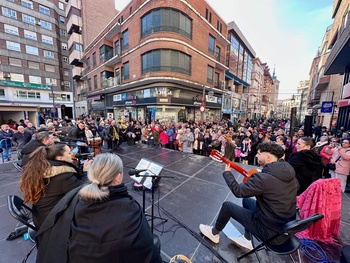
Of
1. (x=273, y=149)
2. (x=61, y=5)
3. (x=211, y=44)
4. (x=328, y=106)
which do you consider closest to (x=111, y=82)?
(x=211, y=44)

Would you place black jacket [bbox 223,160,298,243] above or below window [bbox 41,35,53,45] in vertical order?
below

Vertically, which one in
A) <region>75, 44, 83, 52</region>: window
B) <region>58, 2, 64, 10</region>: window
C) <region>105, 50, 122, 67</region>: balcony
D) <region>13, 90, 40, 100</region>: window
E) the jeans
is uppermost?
<region>58, 2, 64, 10</region>: window

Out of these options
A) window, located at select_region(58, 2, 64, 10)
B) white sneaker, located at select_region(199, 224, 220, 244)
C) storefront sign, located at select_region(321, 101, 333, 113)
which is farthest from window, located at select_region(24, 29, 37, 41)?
storefront sign, located at select_region(321, 101, 333, 113)

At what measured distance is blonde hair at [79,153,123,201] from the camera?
3.47 ft

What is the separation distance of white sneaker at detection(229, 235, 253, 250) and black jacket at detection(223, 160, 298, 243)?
0.63 metres

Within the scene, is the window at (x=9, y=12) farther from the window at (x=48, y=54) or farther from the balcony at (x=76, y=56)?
the balcony at (x=76, y=56)

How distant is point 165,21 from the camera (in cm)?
1423

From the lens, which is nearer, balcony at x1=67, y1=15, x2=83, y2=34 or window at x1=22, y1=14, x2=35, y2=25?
balcony at x1=67, y1=15, x2=83, y2=34

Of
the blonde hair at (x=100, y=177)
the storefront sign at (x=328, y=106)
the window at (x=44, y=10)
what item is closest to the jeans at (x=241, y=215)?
the blonde hair at (x=100, y=177)

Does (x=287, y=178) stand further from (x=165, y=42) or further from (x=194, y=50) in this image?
(x=194, y=50)

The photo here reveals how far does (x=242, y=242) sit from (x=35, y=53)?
42348 mm

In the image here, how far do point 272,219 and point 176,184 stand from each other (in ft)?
9.37

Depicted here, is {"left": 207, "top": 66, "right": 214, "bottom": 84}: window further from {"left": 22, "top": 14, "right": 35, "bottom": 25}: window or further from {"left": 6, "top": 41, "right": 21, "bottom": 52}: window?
{"left": 22, "top": 14, "right": 35, "bottom": 25}: window

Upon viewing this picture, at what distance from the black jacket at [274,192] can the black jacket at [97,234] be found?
4.60 feet
